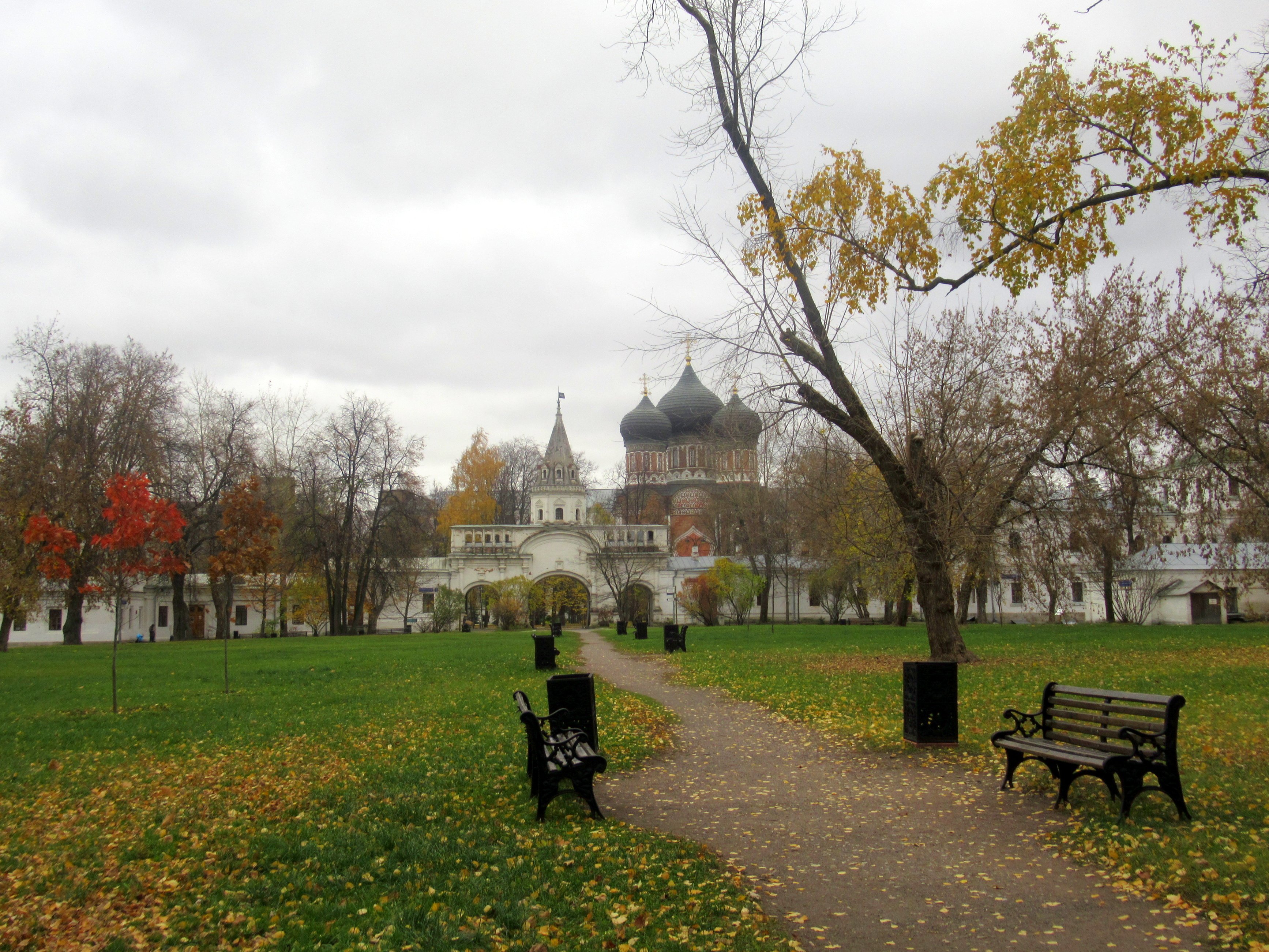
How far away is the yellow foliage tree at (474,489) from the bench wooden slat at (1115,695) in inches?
2394

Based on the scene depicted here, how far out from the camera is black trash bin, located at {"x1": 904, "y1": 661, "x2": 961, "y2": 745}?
9.13 m

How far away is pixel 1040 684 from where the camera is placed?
42.6 feet

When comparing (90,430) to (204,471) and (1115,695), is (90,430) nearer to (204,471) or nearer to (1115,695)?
(204,471)

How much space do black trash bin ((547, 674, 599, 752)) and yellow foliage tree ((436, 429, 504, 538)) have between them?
5883cm

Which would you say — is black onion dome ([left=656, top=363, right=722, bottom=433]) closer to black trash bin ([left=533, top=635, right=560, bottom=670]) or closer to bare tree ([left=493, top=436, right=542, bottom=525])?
bare tree ([left=493, top=436, right=542, bottom=525])

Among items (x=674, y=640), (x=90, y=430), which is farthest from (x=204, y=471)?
(x=674, y=640)

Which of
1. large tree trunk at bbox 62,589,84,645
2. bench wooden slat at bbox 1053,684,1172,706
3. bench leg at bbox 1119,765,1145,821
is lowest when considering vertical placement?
large tree trunk at bbox 62,589,84,645

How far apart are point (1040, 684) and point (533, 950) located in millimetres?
10703

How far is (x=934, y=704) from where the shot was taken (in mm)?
9133

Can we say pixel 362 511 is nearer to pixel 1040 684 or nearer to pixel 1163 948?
pixel 1040 684

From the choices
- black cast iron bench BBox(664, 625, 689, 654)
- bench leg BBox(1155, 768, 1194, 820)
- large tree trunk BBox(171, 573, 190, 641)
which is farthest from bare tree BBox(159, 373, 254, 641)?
bench leg BBox(1155, 768, 1194, 820)

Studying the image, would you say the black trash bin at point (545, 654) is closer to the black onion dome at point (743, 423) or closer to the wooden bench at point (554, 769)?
the black onion dome at point (743, 423)

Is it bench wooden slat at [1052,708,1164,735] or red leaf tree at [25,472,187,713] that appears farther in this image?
red leaf tree at [25,472,187,713]

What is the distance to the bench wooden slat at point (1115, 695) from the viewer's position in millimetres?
6102
